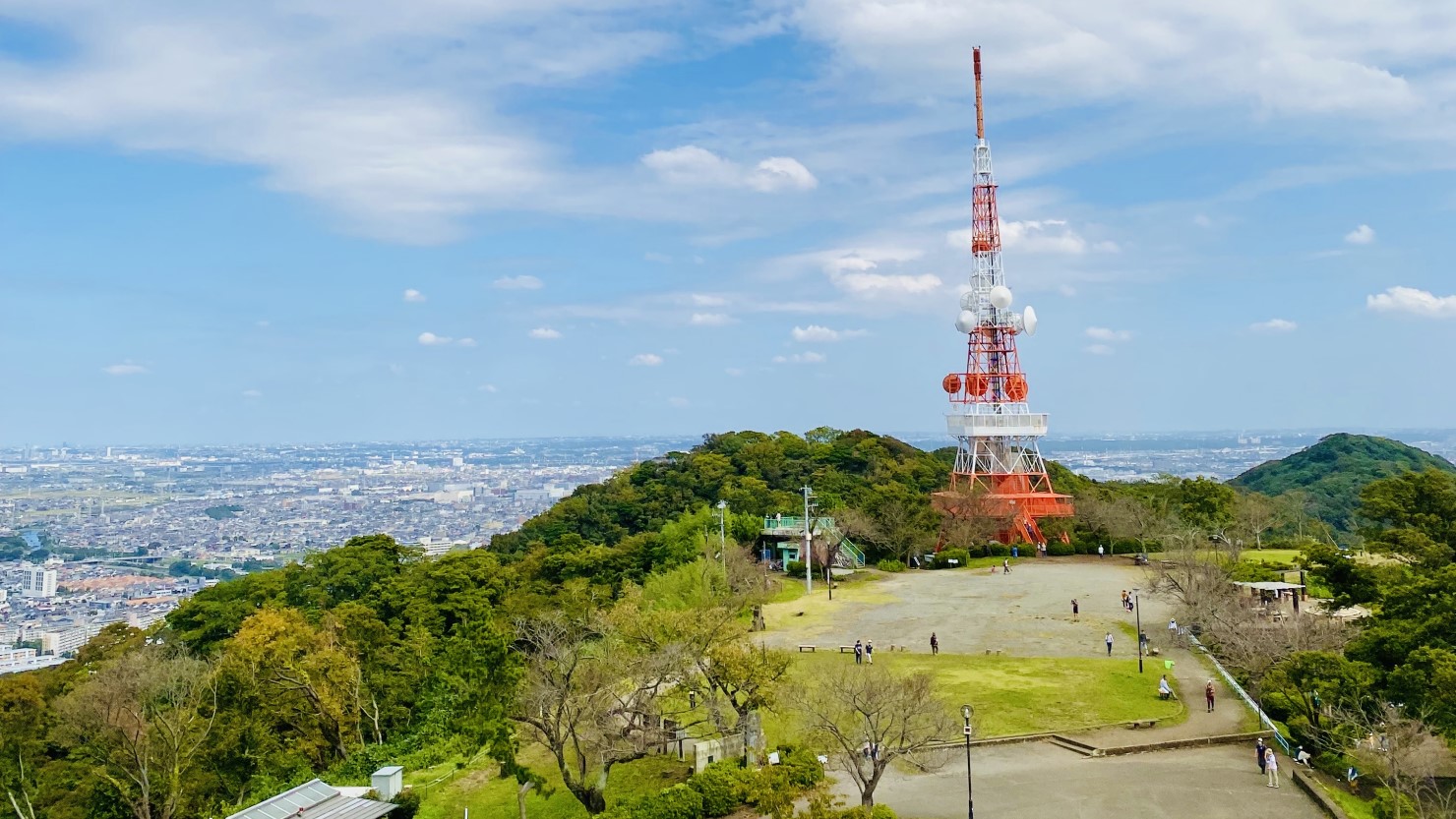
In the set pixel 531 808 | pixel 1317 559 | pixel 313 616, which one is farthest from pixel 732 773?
pixel 313 616

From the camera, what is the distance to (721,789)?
19453 millimetres

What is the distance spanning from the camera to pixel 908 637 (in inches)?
1282

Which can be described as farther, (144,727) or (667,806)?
(144,727)

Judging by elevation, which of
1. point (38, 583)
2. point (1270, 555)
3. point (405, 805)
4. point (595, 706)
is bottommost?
point (38, 583)

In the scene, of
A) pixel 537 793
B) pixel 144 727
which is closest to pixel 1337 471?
pixel 537 793

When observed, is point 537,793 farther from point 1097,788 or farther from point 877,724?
point 1097,788

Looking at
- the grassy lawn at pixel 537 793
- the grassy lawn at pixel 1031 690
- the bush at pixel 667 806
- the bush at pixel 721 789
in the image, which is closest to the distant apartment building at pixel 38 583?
the grassy lawn at pixel 537 793

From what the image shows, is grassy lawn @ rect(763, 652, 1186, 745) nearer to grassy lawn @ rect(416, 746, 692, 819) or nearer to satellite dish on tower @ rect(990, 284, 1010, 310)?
grassy lawn @ rect(416, 746, 692, 819)

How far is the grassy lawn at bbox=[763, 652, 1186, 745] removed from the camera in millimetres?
23500

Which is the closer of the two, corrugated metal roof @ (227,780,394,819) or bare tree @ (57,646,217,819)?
corrugated metal roof @ (227,780,394,819)

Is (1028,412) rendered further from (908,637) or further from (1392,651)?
(1392,651)

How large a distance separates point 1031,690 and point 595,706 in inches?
481

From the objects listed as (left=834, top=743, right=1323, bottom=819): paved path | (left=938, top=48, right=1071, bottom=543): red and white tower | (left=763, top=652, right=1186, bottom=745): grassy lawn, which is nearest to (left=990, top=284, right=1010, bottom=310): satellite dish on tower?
(left=938, top=48, right=1071, bottom=543): red and white tower

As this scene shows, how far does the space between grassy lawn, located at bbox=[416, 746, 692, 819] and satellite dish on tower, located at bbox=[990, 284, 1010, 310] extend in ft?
130
